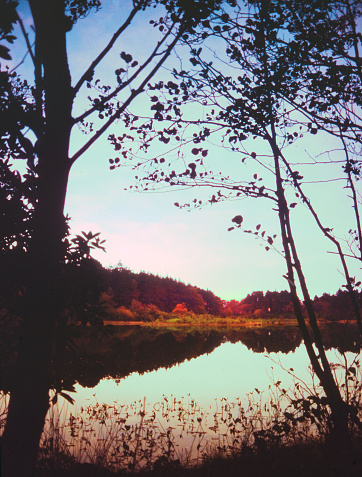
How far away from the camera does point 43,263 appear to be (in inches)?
147

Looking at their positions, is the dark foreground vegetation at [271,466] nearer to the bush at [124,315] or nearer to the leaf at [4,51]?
the leaf at [4,51]

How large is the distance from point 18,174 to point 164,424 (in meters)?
7.66

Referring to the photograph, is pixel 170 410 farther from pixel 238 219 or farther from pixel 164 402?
pixel 238 219

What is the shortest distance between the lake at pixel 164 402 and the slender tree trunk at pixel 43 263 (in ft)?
3.07

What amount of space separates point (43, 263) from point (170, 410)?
8527 millimetres

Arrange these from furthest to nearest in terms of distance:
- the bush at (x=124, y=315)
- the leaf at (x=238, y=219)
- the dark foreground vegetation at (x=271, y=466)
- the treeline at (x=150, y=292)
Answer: the treeline at (x=150, y=292), the bush at (x=124, y=315), the leaf at (x=238, y=219), the dark foreground vegetation at (x=271, y=466)

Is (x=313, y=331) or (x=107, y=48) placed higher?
(x=107, y=48)

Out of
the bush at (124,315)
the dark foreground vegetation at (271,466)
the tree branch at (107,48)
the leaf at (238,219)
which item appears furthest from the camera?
the bush at (124,315)

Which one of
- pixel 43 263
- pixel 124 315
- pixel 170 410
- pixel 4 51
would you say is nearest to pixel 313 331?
pixel 43 263

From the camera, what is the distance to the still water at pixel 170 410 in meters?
6.73

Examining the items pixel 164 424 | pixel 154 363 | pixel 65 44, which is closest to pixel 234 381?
pixel 154 363

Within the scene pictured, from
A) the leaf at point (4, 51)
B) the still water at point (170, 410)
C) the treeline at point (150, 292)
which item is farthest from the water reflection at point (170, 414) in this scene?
the treeline at point (150, 292)

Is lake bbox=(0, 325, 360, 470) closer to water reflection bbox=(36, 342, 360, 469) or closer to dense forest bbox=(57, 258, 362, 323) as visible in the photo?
water reflection bbox=(36, 342, 360, 469)

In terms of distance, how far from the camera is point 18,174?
4676 millimetres
